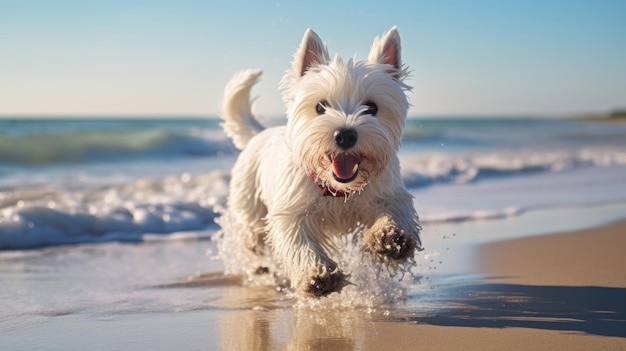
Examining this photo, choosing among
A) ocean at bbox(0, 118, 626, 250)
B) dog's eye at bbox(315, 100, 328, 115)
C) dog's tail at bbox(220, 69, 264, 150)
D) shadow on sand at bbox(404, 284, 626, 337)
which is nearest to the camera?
shadow on sand at bbox(404, 284, 626, 337)

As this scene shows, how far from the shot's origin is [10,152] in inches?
739

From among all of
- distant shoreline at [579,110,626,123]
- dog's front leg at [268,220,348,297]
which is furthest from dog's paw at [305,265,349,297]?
distant shoreline at [579,110,626,123]

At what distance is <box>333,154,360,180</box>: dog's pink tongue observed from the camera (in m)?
4.57

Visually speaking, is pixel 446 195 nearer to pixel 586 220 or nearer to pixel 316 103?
pixel 586 220

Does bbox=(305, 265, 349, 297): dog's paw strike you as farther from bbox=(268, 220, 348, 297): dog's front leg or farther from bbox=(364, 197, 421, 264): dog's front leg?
bbox=(364, 197, 421, 264): dog's front leg

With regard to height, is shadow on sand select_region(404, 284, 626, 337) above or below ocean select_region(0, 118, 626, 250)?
below

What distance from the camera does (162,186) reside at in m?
12.5

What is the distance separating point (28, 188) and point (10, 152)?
6.73 meters

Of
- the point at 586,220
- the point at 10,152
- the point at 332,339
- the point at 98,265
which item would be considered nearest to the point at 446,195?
the point at 586,220

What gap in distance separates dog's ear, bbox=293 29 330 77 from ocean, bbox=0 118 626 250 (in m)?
2.28

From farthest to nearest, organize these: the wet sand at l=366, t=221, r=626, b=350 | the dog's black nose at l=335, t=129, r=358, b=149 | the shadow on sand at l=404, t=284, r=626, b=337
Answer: the shadow on sand at l=404, t=284, r=626, b=337
the dog's black nose at l=335, t=129, r=358, b=149
the wet sand at l=366, t=221, r=626, b=350

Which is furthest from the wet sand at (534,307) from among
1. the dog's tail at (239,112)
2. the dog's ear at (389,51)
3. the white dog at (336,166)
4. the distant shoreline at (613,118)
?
the distant shoreline at (613,118)

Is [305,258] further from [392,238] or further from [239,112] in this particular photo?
[239,112]

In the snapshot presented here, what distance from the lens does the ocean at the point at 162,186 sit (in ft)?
28.7
